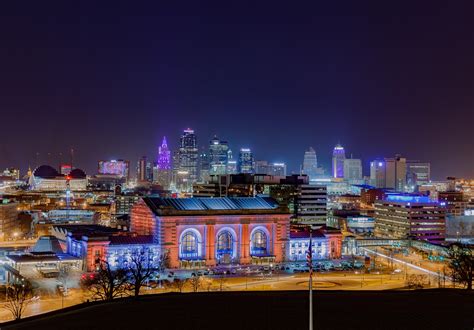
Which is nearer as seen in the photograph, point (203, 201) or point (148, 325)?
point (148, 325)

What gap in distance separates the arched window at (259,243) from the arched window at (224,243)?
11.7 feet

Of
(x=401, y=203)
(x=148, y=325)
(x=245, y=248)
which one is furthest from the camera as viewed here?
(x=401, y=203)

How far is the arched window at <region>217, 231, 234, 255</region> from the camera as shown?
303ft

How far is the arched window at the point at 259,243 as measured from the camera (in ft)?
311

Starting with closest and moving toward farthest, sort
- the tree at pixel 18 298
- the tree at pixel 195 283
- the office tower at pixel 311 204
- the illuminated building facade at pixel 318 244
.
Answer: the tree at pixel 18 298 < the tree at pixel 195 283 < the illuminated building facade at pixel 318 244 < the office tower at pixel 311 204

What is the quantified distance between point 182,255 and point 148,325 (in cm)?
4489

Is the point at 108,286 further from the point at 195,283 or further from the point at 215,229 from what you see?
the point at 215,229

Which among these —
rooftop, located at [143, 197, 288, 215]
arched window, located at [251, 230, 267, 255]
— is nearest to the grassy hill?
rooftop, located at [143, 197, 288, 215]

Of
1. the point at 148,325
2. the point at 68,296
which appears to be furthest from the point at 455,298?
the point at 68,296

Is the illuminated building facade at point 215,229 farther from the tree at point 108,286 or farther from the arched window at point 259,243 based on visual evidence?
the tree at point 108,286

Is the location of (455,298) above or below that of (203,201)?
below

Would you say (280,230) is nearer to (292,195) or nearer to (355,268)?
(355,268)

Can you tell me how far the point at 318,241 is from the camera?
98750 millimetres

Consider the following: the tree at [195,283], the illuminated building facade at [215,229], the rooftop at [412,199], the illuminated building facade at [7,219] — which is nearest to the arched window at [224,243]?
the illuminated building facade at [215,229]
